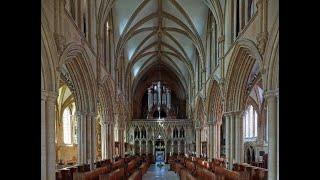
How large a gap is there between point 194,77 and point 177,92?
9022mm

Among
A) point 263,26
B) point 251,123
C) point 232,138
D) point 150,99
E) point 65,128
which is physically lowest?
point 65,128

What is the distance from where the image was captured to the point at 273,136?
31.8ft

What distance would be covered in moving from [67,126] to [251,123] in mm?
15947

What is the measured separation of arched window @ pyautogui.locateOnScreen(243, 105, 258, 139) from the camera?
27.5m

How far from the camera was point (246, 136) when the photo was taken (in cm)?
2962

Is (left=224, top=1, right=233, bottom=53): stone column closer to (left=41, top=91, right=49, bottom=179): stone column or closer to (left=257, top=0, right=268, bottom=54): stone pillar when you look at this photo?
(left=257, top=0, right=268, bottom=54): stone pillar

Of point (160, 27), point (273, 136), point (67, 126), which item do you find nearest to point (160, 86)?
point (67, 126)

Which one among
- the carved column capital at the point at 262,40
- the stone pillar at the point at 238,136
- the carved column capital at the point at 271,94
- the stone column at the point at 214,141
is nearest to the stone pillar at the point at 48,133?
the carved column capital at the point at 271,94

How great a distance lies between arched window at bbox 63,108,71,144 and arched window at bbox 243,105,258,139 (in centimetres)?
1563

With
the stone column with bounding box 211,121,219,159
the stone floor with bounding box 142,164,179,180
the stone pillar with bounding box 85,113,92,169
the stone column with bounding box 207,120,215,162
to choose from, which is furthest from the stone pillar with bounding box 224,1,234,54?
the stone floor with bounding box 142,164,179,180

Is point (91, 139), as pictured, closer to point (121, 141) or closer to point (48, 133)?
point (48, 133)

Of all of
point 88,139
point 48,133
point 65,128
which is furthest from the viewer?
point 65,128
